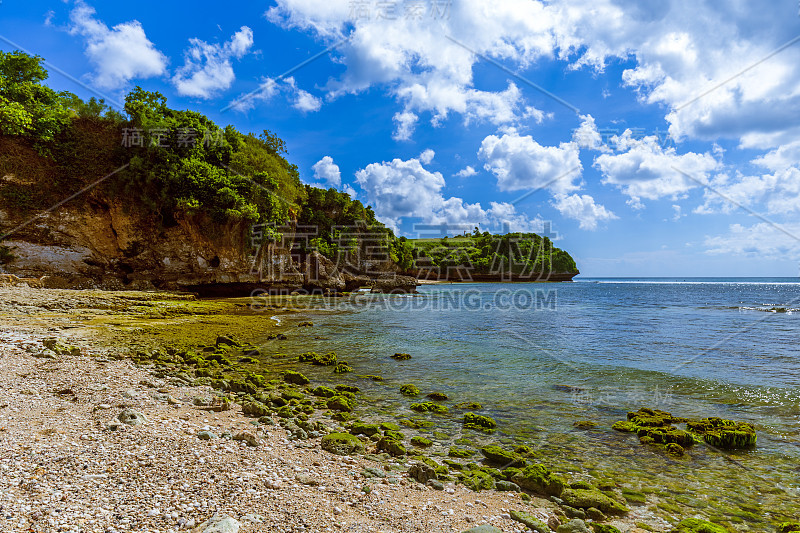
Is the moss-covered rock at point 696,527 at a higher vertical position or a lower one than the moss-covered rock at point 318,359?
higher

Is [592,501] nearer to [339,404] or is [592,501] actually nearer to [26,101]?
[339,404]

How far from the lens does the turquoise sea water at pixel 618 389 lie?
5.95m

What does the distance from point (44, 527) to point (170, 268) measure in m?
36.7

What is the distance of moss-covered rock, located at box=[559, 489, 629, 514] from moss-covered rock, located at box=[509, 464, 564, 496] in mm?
128

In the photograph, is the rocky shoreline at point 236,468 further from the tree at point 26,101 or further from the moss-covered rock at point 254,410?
the tree at point 26,101

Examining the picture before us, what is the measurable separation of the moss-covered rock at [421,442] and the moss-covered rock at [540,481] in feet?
5.64

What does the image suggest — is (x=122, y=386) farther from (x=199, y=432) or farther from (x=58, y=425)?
(x=199, y=432)

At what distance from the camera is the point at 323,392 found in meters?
9.77

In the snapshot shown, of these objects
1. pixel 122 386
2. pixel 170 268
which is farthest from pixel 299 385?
pixel 170 268

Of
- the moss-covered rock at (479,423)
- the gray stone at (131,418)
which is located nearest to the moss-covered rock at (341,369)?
the moss-covered rock at (479,423)

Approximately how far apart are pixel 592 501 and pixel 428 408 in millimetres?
4386

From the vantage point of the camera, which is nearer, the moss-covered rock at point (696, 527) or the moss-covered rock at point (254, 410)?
the moss-covered rock at point (696, 527)

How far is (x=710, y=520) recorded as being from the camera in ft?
16.4

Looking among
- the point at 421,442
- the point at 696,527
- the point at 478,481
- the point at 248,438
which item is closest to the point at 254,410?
the point at 248,438
